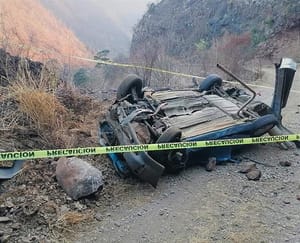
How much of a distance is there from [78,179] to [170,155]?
1.03 metres

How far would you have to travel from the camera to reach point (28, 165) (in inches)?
171

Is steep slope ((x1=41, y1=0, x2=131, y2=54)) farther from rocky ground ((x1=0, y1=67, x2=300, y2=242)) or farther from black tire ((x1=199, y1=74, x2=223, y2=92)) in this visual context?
rocky ground ((x1=0, y1=67, x2=300, y2=242))

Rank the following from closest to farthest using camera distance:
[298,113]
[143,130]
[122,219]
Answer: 1. [122,219]
2. [143,130]
3. [298,113]

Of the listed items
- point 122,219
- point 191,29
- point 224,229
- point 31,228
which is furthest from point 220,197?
point 191,29

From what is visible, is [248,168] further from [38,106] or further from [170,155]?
[38,106]

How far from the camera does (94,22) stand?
142 ft

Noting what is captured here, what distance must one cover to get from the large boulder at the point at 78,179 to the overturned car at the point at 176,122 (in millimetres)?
409

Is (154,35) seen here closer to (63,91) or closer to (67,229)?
(63,91)

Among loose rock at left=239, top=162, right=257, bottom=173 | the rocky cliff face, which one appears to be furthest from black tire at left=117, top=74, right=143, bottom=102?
the rocky cliff face

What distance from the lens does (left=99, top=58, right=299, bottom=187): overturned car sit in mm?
4375

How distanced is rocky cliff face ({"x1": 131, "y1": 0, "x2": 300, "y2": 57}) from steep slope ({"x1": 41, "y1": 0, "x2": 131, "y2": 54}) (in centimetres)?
340

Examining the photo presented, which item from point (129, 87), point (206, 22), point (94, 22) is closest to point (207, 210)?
point (129, 87)

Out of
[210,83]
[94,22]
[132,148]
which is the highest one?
[210,83]

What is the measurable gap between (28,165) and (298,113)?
4673 mm
